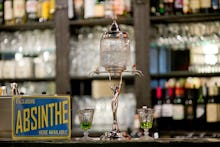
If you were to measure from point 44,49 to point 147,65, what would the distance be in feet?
3.00

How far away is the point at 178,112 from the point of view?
3.67 meters

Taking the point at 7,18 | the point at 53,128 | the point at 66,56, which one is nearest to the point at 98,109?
the point at 66,56

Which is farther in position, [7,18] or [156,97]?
[7,18]

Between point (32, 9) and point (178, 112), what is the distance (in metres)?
1.43

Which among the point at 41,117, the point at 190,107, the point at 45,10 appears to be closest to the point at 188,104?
the point at 190,107

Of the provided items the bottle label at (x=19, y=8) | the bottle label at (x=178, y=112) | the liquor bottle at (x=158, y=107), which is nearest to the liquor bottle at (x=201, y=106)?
the bottle label at (x=178, y=112)

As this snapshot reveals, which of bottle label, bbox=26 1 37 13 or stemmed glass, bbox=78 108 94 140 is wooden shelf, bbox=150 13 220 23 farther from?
stemmed glass, bbox=78 108 94 140

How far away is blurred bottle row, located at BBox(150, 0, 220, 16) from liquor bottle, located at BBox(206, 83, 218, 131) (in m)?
0.56

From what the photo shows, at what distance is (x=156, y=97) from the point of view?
12.2 feet

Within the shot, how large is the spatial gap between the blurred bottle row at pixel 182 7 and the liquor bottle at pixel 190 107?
1.87 feet

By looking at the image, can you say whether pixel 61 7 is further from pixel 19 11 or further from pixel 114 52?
pixel 114 52

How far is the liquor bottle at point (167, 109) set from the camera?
145 inches

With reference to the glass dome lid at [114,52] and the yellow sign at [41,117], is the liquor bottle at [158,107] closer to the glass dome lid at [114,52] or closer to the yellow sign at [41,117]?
the glass dome lid at [114,52]

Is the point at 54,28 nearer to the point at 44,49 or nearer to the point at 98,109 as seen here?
the point at 44,49
